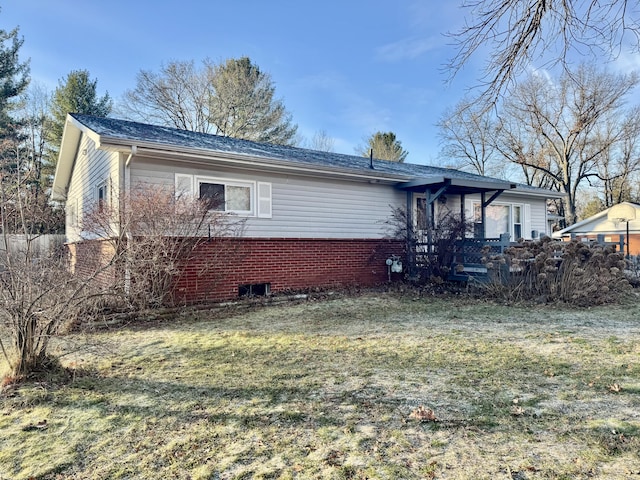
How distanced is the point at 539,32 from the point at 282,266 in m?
6.35

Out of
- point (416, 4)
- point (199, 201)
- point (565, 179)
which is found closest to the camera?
point (416, 4)

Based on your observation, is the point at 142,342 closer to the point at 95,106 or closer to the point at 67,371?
the point at 67,371

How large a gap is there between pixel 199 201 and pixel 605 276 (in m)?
8.34

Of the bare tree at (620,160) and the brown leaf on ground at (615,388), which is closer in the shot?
the brown leaf on ground at (615,388)

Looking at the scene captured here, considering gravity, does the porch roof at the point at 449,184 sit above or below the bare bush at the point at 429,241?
above

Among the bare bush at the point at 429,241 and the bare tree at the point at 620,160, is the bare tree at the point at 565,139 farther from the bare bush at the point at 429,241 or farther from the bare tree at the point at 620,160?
the bare bush at the point at 429,241

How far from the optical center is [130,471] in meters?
2.37

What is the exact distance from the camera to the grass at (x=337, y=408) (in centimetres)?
238

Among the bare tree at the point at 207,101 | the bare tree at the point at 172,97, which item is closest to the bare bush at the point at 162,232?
the bare tree at the point at 207,101

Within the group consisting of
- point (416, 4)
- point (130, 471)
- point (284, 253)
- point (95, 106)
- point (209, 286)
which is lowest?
point (130, 471)

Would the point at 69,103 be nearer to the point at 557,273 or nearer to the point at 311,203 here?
the point at 311,203

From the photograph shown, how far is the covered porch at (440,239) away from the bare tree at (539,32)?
520cm

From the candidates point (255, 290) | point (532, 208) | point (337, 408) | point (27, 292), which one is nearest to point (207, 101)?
point (532, 208)

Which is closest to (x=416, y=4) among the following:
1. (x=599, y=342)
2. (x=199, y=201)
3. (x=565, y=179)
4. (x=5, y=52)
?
(x=199, y=201)
